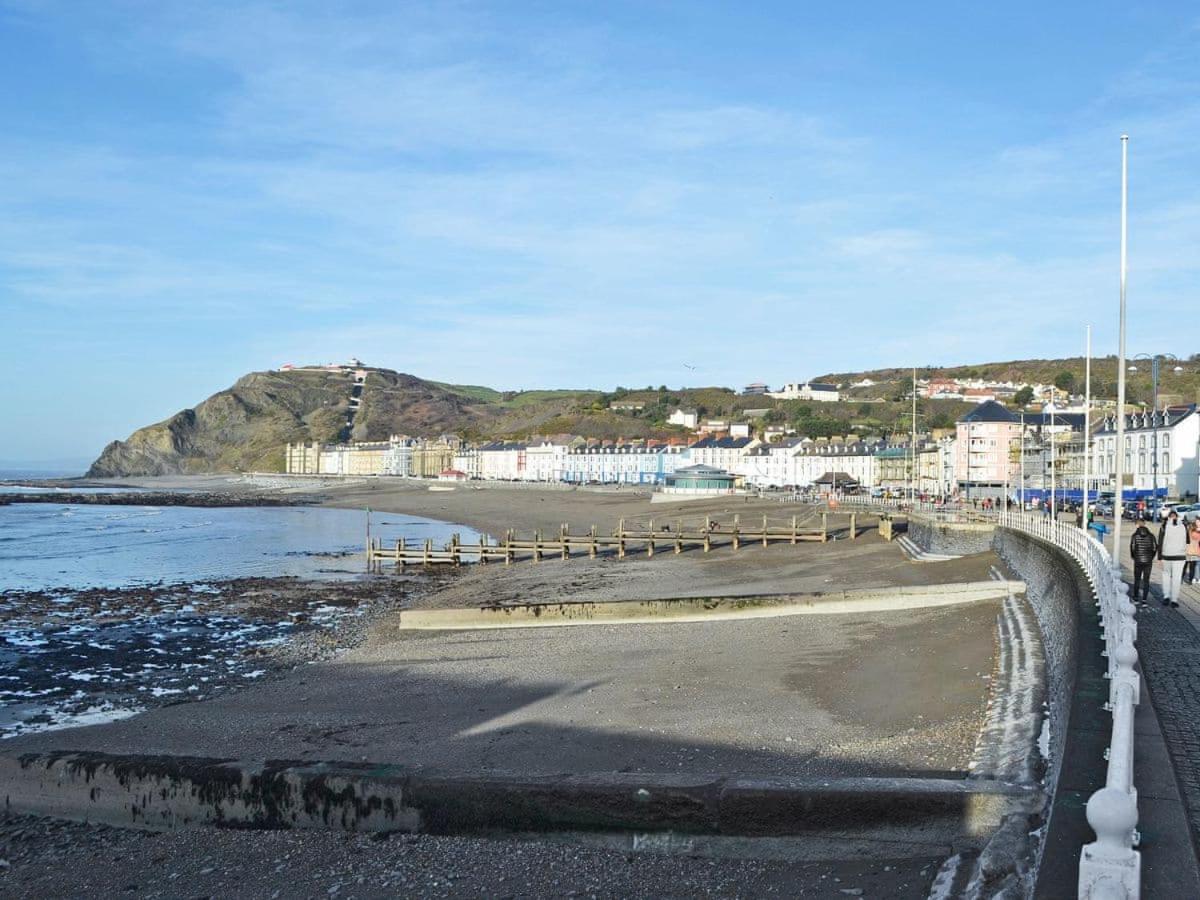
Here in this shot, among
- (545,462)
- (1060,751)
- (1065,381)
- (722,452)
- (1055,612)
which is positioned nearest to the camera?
(1060,751)

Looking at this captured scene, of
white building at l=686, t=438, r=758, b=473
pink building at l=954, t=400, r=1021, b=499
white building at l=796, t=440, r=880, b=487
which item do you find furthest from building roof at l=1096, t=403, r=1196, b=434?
white building at l=686, t=438, r=758, b=473

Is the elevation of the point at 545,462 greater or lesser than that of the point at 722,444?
lesser

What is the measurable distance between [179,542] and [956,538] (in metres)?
39.2

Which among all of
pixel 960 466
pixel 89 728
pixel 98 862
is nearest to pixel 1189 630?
pixel 98 862

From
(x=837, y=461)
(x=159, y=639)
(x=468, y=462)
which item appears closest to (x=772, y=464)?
(x=837, y=461)

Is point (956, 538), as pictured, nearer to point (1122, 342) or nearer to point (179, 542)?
point (1122, 342)

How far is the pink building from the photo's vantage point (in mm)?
80000

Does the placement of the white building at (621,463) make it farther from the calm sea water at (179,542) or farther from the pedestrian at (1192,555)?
the pedestrian at (1192,555)

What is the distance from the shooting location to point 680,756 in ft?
37.6

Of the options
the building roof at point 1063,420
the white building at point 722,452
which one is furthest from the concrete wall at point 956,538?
the white building at point 722,452

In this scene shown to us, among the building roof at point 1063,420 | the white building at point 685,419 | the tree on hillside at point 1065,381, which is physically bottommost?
the building roof at point 1063,420

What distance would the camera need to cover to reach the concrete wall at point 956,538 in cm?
3512

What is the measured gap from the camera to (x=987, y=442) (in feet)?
268

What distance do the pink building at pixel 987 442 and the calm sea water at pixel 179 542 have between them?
1539 inches
